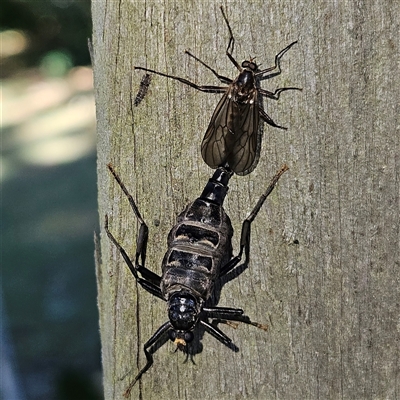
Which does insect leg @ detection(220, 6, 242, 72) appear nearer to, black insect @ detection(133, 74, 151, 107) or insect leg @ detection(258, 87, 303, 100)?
insect leg @ detection(258, 87, 303, 100)

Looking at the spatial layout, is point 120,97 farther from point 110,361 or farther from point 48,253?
point 48,253

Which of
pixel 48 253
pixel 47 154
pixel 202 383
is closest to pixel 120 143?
pixel 202 383

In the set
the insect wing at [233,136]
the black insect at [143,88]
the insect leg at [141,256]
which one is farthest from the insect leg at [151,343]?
the black insect at [143,88]

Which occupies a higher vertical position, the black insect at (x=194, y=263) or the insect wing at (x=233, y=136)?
the insect wing at (x=233, y=136)

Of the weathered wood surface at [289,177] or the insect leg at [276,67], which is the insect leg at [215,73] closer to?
the weathered wood surface at [289,177]

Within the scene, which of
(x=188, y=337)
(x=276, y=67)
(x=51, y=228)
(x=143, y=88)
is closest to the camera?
(x=276, y=67)

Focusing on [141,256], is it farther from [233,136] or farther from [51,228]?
[51,228]

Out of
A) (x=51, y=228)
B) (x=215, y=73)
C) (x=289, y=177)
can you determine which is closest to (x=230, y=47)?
(x=215, y=73)
